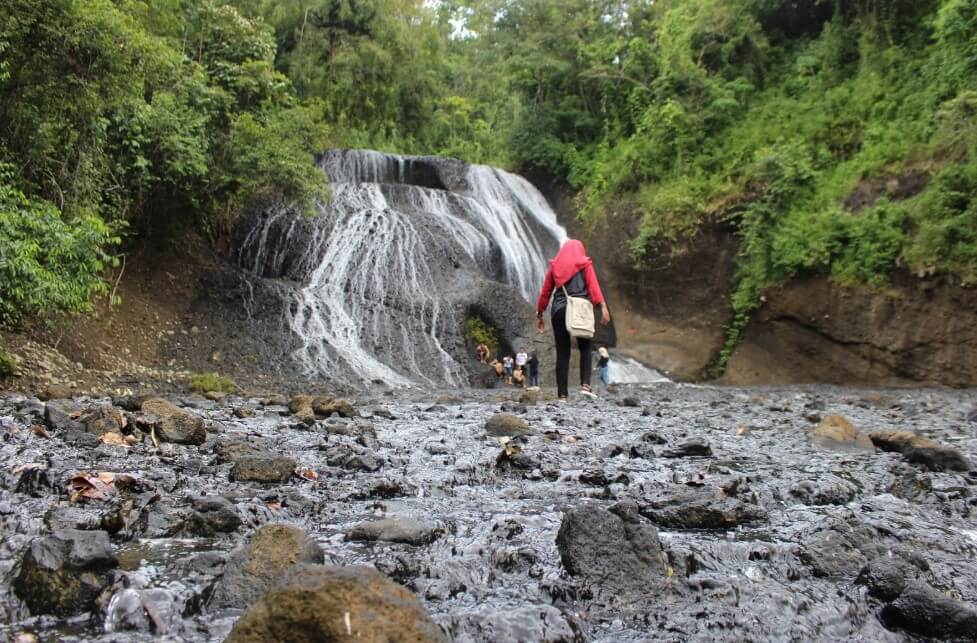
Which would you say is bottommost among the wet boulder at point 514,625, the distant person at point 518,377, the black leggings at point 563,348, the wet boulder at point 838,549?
the distant person at point 518,377

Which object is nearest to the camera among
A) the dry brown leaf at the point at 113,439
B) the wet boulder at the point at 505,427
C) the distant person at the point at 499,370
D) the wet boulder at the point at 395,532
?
the wet boulder at the point at 395,532

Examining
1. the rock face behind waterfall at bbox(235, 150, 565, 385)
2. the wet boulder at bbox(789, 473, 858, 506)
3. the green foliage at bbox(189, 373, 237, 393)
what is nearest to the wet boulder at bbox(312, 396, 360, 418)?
the green foliage at bbox(189, 373, 237, 393)

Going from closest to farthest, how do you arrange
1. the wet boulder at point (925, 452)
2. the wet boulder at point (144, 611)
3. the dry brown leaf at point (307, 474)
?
the wet boulder at point (144, 611)
the dry brown leaf at point (307, 474)
the wet boulder at point (925, 452)

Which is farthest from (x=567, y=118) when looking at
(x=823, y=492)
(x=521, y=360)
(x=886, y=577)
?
(x=886, y=577)

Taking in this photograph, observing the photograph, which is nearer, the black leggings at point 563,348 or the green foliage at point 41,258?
the black leggings at point 563,348

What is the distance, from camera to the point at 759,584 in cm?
270

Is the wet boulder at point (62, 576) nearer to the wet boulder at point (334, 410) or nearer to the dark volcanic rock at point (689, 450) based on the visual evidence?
the dark volcanic rock at point (689, 450)

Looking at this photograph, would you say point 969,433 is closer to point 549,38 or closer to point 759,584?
point 759,584

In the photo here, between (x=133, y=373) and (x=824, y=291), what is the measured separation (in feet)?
52.1

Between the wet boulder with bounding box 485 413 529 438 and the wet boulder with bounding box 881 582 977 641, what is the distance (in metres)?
3.99

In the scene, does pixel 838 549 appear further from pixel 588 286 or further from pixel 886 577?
pixel 588 286

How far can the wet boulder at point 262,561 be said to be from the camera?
2.39 metres

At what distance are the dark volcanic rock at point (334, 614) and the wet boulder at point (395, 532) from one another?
1163mm

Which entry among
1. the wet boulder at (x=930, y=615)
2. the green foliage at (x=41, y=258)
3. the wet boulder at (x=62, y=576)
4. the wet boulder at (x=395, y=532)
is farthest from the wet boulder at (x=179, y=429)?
the wet boulder at (x=930, y=615)
